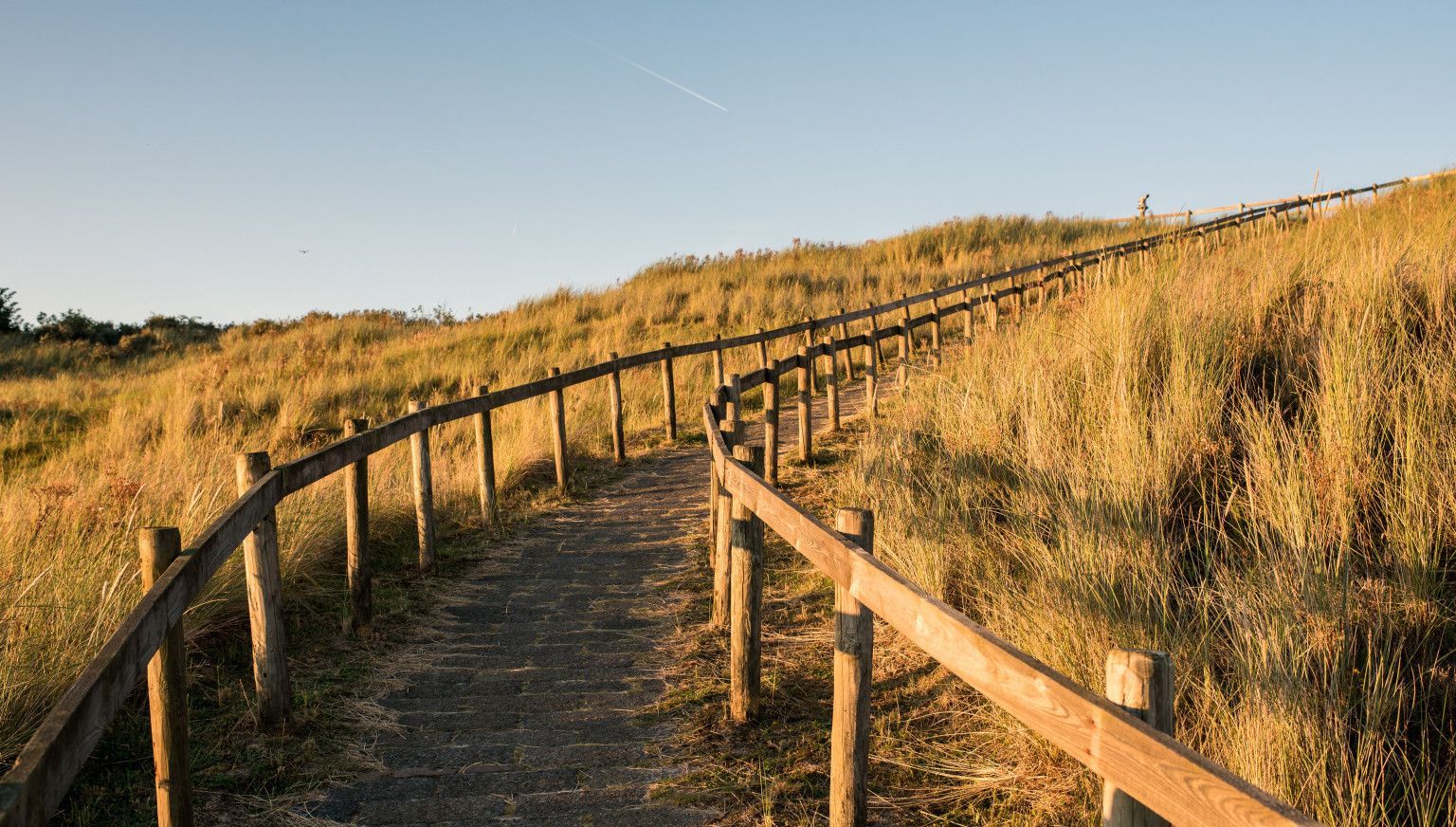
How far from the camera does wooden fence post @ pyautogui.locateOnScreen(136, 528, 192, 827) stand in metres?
3.50

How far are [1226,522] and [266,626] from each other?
15.5 feet

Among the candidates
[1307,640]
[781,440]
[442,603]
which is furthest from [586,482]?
[1307,640]

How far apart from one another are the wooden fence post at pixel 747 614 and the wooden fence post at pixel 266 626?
6.94 ft

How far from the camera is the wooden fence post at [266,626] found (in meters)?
4.67

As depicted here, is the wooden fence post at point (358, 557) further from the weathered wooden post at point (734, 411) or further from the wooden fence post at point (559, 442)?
the wooden fence post at point (559, 442)

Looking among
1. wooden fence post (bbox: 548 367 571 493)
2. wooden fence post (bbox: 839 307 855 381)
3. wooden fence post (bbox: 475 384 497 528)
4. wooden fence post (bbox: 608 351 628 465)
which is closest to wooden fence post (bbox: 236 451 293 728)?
wooden fence post (bbox: 475 384 497 528)

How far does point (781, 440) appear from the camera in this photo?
1166 centimetres

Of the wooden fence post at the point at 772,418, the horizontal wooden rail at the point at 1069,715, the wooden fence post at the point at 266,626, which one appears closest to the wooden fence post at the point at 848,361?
the wooden fence post at the point at 772,418

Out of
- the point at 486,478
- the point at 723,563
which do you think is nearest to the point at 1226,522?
the point at 723,563

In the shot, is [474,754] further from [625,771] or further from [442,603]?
[442,603]

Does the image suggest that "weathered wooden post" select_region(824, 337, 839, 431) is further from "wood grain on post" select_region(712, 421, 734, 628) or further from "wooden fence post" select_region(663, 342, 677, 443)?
"wood grain on post" select_region(712, 421, 734, 628)

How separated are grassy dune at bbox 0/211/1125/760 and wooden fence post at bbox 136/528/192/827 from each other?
1013 mm

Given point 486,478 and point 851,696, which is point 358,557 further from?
point 851,696

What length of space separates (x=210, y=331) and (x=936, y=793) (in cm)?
3065
